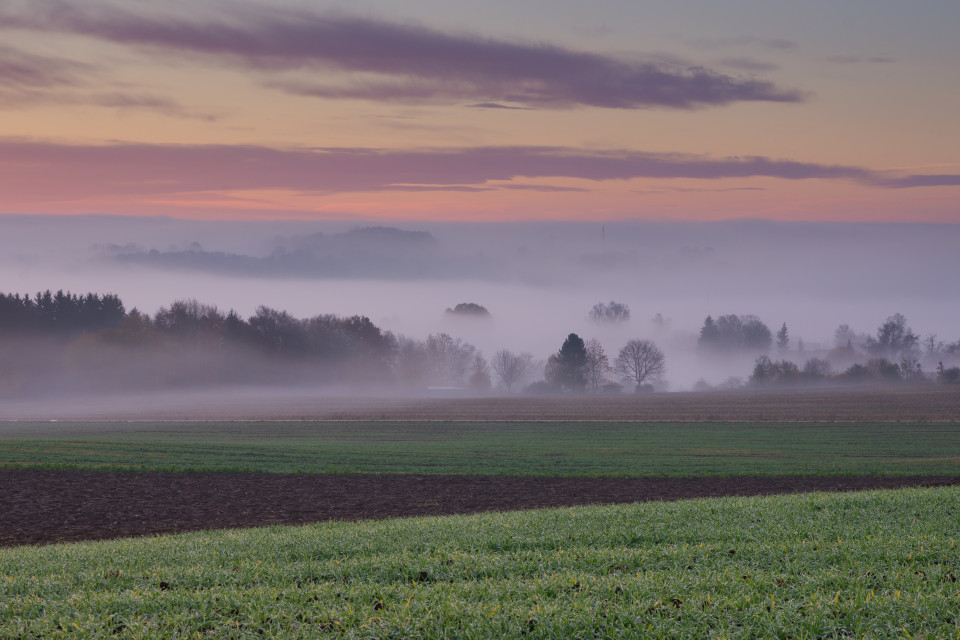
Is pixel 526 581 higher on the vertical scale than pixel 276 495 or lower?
higher

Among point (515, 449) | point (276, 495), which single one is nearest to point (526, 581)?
point (276, 495)

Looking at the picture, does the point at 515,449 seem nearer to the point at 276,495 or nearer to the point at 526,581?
the point at 276,495

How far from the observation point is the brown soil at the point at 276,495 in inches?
945

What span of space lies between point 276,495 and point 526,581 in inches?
818

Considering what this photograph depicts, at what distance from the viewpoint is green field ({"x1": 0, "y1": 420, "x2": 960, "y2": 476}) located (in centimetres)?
3922

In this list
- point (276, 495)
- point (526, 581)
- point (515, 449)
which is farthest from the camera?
point (515, 449)

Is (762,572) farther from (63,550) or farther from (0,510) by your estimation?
(0,510)

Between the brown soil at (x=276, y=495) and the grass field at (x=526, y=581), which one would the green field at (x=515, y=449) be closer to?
the brown soil at (x=276, y=495)

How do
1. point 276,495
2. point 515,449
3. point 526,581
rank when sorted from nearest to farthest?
point 526,581, point 276,495, point 515,449

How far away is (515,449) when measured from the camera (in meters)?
50.7

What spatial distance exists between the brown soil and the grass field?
8032mm

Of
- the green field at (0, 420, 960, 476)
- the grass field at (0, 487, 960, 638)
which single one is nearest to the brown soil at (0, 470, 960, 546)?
the green field at (0, 420, 960, 476)

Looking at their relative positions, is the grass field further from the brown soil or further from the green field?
the green field

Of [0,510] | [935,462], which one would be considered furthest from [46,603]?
[935,462]
